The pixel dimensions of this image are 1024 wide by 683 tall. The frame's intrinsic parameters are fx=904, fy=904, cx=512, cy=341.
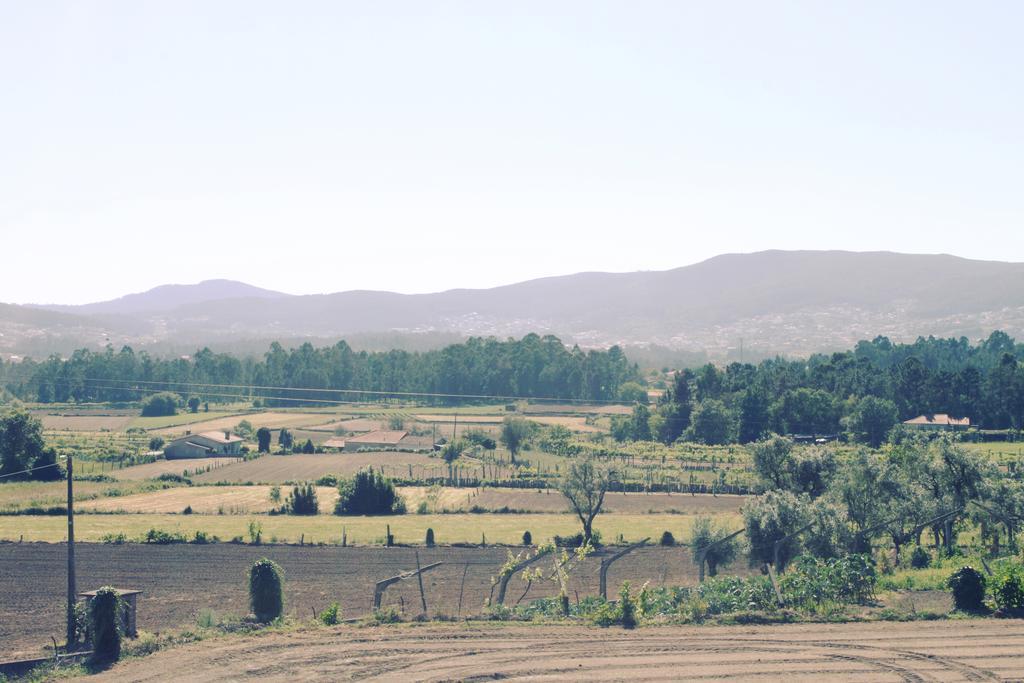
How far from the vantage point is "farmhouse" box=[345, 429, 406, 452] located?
91744 mm

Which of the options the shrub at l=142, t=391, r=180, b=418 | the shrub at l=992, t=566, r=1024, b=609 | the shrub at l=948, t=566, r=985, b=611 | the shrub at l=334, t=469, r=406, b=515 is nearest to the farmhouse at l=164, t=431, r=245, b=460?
the shrub at l=334, t=469, r=406, b=515

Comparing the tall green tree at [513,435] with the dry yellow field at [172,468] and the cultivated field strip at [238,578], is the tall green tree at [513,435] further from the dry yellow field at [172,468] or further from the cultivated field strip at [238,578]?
the cultivated field strip at [238,578]

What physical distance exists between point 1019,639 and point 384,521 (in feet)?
117

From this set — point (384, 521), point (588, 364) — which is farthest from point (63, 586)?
point (588, 364)

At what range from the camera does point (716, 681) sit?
22.7 m

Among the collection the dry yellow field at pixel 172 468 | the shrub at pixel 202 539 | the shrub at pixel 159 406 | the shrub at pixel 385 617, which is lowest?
the shrub at pixel 202 539

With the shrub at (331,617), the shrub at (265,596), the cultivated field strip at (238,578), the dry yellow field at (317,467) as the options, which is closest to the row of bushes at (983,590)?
the cultivated field strip at (238,578)

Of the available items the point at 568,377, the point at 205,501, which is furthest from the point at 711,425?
the point at 205,501

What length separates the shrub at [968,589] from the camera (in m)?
28.5

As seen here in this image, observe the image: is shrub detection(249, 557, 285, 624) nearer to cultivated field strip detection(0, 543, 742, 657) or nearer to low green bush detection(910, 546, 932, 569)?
cultivated field strip detection(0, 543, 742, 657)

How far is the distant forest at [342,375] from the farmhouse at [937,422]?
5613cm

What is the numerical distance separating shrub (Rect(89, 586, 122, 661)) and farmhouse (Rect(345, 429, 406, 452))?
65.2m

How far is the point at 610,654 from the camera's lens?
24.9m

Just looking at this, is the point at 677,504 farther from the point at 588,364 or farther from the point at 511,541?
the point at 588,364
